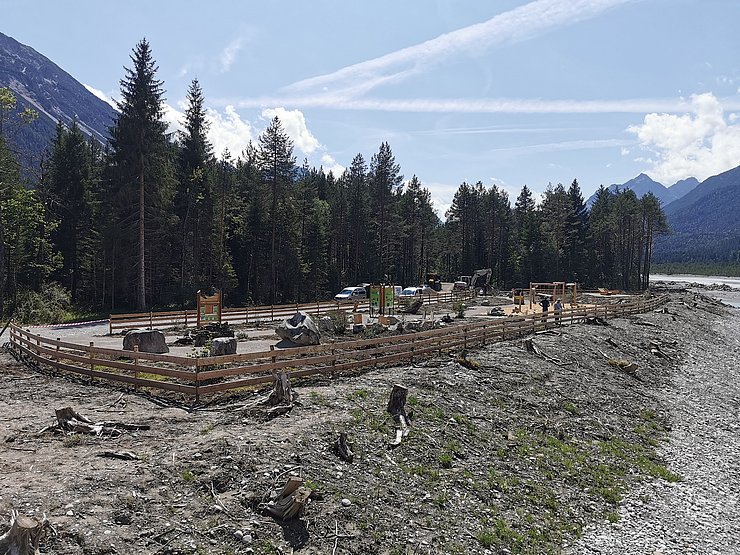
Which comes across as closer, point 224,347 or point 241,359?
point 241,359

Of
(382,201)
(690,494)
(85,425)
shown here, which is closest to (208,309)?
(85,425)

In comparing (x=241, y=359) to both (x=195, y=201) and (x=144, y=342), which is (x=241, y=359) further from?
(x=195, y=201)

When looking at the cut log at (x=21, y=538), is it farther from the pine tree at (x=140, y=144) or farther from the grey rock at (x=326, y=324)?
the pine tree at (x=140, y=144)

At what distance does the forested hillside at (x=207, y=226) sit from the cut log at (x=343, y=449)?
28.7 meters

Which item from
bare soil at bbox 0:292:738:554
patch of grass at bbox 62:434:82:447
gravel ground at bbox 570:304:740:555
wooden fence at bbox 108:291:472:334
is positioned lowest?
gravel ground at bbox 570:304:740:555

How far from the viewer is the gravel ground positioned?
10711 millimetres

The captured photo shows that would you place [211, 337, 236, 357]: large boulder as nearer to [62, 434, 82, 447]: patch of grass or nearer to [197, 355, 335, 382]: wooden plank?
[197, 355, 335, 382]: wooden plank

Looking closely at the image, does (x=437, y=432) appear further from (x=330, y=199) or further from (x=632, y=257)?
(x=632, y=257)

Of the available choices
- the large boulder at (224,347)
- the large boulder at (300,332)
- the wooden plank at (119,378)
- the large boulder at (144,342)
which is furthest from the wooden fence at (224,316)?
the large boulder at (224,347)

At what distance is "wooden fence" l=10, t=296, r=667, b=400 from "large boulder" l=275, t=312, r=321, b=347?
2159 millimetres

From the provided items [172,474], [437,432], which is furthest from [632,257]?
[172,474]

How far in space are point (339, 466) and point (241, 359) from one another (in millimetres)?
5142

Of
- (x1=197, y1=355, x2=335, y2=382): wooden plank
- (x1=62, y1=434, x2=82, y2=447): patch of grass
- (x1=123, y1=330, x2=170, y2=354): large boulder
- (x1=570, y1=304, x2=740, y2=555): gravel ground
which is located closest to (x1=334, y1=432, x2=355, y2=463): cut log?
(x1=197, y1=355, x2=335, y2=382): wooden plank

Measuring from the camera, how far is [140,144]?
118 ft
